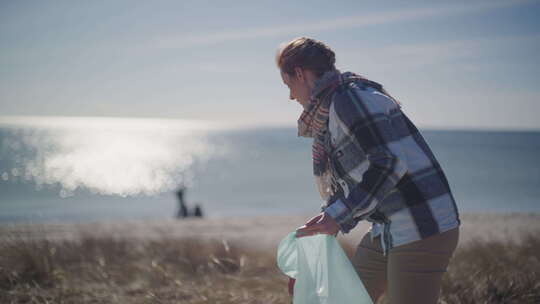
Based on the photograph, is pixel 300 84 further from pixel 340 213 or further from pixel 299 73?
pixel 340 213

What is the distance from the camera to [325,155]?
2064 millimetres

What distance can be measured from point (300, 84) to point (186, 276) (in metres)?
3.00

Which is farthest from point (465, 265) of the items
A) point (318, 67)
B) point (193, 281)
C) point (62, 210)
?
point (62, 210)

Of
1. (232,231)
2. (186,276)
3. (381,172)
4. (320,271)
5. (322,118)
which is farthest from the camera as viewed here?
(232,231)

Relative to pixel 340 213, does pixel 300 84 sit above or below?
above

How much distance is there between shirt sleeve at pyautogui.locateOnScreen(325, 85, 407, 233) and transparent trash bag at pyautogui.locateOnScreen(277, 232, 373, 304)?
1.24ft

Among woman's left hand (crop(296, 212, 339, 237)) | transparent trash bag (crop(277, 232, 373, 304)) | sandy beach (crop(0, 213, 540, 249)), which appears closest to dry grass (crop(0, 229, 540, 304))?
sandy beach (crop(0, 213, 540, 249))

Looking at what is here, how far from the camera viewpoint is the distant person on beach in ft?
5.68

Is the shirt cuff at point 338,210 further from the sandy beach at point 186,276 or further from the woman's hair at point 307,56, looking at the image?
the sandy beach at point 186,276

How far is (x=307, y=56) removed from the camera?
6.25 ft

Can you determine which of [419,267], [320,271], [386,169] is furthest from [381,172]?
[320,271]

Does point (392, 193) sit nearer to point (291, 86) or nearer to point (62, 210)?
point (291, 86)

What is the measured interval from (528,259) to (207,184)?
47.0 metres

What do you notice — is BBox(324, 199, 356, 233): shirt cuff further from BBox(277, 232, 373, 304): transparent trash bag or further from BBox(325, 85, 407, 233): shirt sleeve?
BBox(277, 232, 373, 304): transparent trash bag
